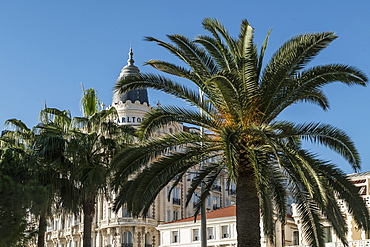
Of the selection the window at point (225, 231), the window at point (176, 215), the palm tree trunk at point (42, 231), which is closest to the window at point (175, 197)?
the window at point (176, 215)

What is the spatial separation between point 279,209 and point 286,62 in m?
7.63

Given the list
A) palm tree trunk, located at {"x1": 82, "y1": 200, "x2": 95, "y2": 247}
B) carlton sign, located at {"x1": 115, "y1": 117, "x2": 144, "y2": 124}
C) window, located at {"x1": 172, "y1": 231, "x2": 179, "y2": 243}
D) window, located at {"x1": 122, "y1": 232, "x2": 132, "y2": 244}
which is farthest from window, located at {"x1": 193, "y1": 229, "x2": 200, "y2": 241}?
palm tree trunk, located at {"x1": 82, "y1": 200, "x2": 95, "y2": 247}

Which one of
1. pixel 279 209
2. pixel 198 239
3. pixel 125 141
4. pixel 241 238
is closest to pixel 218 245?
pixel 198 239

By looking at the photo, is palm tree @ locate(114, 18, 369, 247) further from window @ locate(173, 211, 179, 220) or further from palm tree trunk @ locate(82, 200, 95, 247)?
window @ locate(173, 211, 179, 220)

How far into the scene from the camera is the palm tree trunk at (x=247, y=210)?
24453 millimetres

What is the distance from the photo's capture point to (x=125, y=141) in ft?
118

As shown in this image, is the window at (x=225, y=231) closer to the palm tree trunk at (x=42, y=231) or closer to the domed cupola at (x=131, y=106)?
the domed cupola at (x=131, y=106)

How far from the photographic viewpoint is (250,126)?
936 inches

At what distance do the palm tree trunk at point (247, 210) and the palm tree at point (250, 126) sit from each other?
0.13 ft

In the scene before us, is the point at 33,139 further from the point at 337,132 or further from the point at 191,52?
the point at 337,132

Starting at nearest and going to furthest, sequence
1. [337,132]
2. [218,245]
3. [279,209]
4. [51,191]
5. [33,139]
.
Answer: [337,132]
[279,209]
[51,191]
[33,139]
[218,245]

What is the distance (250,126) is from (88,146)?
44.0 feet

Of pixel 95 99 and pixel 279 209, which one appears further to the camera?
pixel 95 99

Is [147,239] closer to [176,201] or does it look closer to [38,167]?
[176,201]
